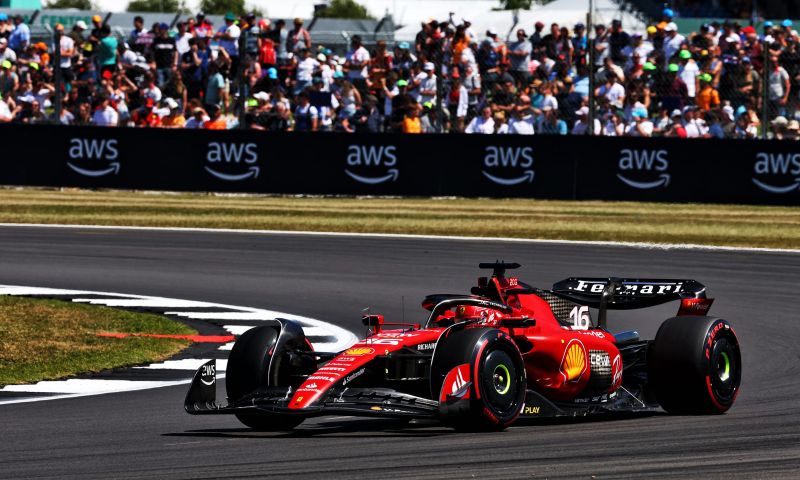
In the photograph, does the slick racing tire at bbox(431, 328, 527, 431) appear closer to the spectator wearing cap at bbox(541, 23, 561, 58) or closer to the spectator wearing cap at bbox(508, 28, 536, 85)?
the spectator wearing cap at bbox(508, 28, 536, 85)

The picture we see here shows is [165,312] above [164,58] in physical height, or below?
below

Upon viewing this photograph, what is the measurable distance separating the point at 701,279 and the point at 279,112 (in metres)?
12.8

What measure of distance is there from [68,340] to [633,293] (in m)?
4.82

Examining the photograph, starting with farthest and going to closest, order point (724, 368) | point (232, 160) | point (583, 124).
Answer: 1. point (232, 160)
2. point (583, 124)
3. point (724, 368)

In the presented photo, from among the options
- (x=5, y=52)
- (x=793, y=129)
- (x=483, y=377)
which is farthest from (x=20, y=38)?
(x=483, y=377)

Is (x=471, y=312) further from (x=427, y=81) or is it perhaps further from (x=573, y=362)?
(x=427, y=81)

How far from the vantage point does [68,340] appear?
12.0 m

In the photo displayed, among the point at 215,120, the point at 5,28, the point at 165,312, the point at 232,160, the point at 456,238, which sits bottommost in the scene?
the point at 456,238

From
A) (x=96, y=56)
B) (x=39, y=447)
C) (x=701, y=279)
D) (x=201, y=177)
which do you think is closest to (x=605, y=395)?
(x=39, y=447)

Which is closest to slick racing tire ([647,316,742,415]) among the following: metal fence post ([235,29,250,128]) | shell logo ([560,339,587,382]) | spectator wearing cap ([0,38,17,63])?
Answer: shell logo ([560,339,587,382])

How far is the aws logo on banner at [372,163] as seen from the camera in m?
27.0

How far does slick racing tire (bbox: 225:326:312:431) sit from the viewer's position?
8.08 m

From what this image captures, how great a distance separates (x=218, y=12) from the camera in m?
102

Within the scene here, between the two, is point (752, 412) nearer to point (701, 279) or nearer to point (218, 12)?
point (701, 279)
